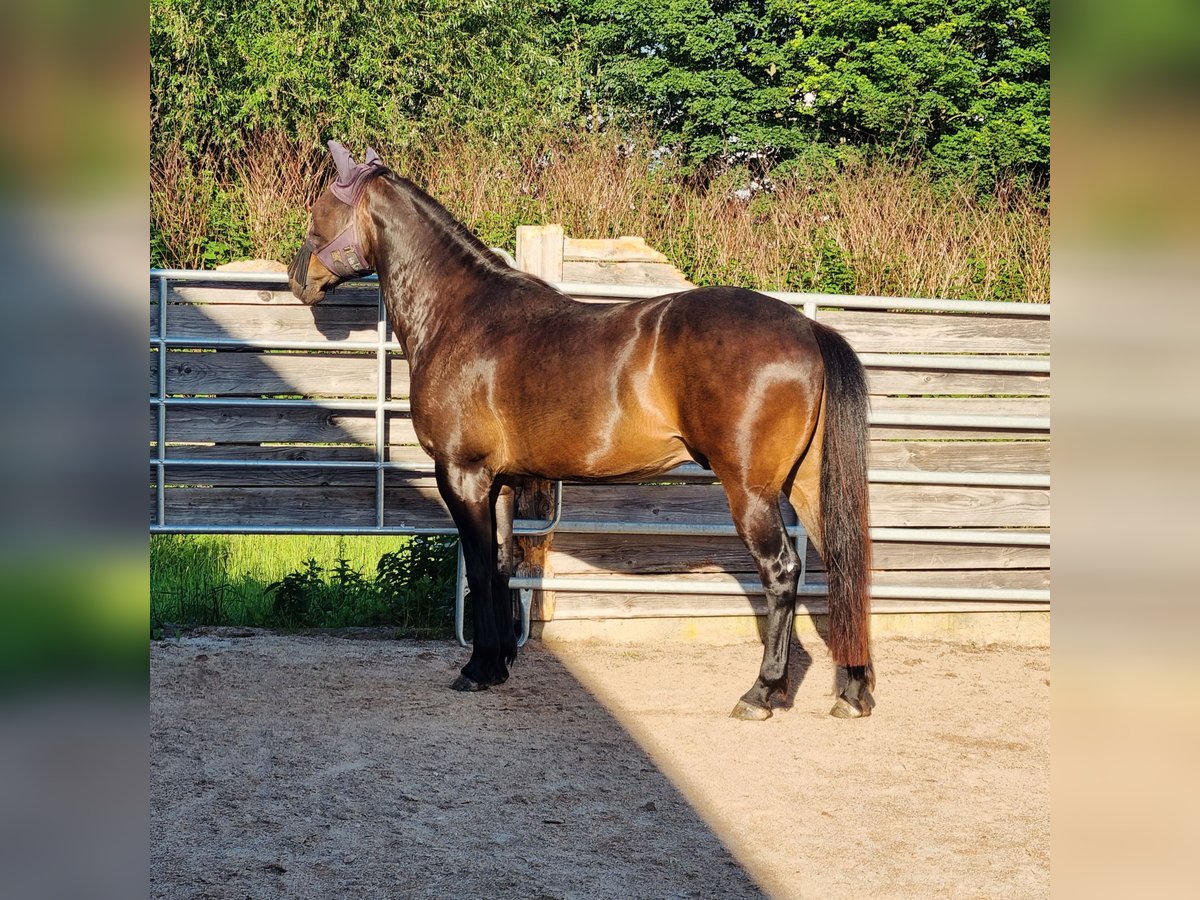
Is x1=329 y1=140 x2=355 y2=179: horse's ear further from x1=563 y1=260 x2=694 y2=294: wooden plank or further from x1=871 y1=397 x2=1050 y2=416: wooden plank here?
x1=871 y1=397 x2=1050 y2=416: wooden plank

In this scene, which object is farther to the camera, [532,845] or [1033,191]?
[1033,191]

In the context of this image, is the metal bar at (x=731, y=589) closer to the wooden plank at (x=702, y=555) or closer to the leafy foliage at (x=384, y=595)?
the wooden plank at (x=702, y=555)

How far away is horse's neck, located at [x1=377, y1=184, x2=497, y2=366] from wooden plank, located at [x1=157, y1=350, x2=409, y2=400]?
2.30 feet

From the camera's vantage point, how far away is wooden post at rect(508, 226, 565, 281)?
587cm

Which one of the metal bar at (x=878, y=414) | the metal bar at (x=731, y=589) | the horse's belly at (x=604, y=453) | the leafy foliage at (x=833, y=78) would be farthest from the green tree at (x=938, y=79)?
the horse's belly at (x=604, y=453)

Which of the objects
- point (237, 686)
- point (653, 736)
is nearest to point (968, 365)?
point (653, 736)

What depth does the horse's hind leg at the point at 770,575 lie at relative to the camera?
14.6 feet

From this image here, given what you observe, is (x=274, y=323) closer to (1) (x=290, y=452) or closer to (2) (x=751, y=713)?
(1) (x=290, y=452)

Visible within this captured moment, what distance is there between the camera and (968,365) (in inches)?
234

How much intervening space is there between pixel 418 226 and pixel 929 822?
11.4ft

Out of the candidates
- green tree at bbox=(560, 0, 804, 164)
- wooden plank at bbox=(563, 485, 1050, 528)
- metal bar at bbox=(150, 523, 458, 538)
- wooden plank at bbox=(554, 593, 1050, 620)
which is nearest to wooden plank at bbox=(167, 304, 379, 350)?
metal bar at bbox=(150, 523, 458, 538)

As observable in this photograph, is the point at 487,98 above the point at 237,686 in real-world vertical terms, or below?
above
